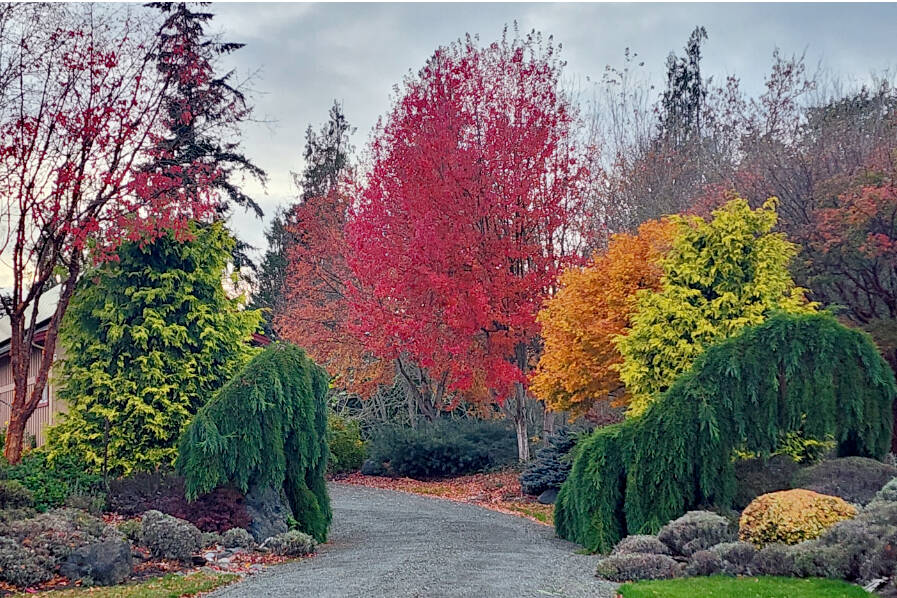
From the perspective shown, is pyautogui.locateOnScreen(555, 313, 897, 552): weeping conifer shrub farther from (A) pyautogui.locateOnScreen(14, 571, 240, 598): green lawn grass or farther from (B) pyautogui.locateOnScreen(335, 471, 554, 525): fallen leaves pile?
(A) pyautogui.locateOnScreen(14, 571, 240, 598): green lawn grass

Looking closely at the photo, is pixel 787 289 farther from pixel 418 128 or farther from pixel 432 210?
pixel 418 128

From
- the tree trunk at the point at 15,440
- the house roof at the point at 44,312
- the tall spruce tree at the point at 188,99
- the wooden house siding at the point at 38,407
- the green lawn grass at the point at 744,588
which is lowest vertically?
the green lawn grass at the point at 744,588

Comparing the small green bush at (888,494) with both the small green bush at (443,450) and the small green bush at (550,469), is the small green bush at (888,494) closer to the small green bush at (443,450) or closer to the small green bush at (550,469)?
the small green bush at (550,469)

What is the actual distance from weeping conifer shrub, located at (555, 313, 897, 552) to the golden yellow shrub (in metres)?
1.87

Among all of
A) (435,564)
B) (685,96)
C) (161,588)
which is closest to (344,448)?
(435,564)

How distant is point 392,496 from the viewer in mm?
18859

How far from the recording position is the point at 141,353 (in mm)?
12344

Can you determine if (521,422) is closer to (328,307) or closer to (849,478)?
(328,307)

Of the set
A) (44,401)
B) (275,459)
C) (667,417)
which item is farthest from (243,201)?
(667,417)

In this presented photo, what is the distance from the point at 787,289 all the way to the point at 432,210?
26.0 feet

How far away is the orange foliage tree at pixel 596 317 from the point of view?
15758 millimetres

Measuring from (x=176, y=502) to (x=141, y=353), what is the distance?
245 cm

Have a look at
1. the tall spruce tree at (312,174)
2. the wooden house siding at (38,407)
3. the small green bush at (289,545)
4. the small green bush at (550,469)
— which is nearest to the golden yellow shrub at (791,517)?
the small green bush at (289,545)

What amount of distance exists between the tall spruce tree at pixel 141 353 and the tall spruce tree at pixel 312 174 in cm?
2209
